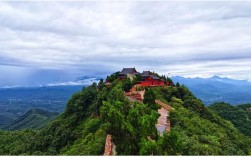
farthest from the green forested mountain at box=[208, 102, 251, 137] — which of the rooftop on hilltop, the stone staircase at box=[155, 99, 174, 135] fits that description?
the stone staircase at box=[155, 99, 174, 135]

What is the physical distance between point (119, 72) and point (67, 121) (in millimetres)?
14001

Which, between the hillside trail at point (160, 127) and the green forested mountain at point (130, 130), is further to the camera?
the hillside trail at point (160, 127)

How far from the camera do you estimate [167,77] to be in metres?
49.6

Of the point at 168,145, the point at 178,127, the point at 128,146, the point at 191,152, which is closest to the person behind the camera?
the point at 168,145

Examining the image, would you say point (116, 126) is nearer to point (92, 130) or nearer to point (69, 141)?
point (92, 130)

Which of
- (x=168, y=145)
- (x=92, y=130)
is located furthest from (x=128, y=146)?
(x=92, y=130)

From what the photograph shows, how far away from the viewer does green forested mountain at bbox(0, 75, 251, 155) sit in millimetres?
15289

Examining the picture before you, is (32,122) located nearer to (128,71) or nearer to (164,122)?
(128,71)

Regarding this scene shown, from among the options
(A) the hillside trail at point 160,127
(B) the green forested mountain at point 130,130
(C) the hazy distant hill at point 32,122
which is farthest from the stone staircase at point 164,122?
(C) the hazy distant hill at point 32,122

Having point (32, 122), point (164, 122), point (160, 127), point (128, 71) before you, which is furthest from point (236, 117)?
point (32, 122)

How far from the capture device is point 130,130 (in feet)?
50.3

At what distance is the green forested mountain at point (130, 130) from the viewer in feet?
50.2

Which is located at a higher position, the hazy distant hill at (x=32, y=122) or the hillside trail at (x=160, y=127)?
the hillside trail at (x=160, y=127)

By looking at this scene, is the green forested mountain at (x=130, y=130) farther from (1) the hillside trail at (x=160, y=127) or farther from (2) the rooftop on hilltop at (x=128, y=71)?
(2) the rooftop on hilltop at (x=128, y=71)
